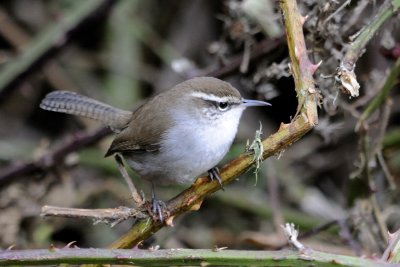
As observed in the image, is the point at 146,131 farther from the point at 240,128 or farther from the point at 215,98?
the point at 240,128

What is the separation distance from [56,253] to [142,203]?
46 cm

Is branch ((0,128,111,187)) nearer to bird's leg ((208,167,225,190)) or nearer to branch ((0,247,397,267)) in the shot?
bird's leg ((208,167,225,190))

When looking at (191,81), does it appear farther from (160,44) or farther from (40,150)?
(160,44)

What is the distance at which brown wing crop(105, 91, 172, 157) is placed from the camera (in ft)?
10.6

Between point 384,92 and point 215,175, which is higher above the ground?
point 384,92

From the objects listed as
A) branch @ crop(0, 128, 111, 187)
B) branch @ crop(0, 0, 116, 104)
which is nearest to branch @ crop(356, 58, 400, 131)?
branch @ crop(0, 128, 111, 187)

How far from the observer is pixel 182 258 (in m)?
2.21

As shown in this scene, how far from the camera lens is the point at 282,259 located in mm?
Result: 2148

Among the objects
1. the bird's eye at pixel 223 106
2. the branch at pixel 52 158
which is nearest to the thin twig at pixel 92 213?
the bird's eye at pixel 223 106

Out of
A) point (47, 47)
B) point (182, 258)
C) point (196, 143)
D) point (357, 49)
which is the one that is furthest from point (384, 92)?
point (47, 47)

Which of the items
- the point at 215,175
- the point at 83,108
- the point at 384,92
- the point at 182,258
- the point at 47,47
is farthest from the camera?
the point at 47,47

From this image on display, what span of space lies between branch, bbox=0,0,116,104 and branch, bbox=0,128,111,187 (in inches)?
25.1

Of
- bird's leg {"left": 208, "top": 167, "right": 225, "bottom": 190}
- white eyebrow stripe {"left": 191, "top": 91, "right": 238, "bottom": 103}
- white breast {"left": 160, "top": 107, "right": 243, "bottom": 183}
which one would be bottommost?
bird's leg {"left": 208, "top": 167, "right": 225, "bottom": 190}

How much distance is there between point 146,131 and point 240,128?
190cm
